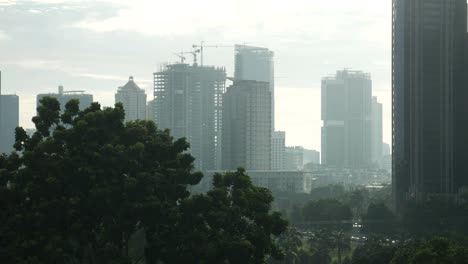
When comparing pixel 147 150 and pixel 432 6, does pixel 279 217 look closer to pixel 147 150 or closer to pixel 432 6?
pixel 147 150

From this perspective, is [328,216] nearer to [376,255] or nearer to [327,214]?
[327,214]

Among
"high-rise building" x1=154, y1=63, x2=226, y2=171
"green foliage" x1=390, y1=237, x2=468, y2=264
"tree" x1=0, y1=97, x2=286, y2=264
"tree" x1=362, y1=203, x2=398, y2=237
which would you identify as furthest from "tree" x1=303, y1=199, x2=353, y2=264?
"high-rise building" x1=154, y1=63, x2=226, y2=171

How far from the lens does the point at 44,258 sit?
32406mm

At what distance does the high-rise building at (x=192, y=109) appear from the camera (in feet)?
616

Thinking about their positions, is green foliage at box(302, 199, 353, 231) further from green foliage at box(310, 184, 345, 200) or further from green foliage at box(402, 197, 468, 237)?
green foliage at box(310, 184, 345, 200)

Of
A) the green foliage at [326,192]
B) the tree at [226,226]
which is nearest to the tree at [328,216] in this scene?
the tree at [226,226]

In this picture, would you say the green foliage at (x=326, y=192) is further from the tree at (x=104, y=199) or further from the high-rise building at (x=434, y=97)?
the tree at (x=104, y=199)

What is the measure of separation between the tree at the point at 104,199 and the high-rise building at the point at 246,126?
141 m

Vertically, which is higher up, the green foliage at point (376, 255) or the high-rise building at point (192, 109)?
the high-rise building at point (192, 109)

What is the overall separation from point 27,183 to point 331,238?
44525 mm

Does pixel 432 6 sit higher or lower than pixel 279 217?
higher

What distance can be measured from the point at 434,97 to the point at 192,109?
89149mm

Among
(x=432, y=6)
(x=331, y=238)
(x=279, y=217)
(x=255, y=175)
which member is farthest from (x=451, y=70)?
(x=279, y=217)

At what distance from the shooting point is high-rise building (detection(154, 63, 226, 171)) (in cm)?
18788
